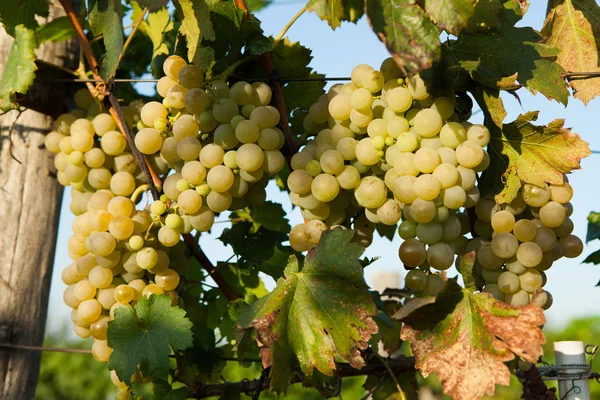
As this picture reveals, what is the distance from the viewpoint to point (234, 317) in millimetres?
1326

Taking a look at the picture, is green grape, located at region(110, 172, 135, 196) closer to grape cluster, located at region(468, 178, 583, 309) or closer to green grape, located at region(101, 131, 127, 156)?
green grape, located at region(101, 131, 127, 156)

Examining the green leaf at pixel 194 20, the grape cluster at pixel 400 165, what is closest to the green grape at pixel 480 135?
the grape cluster at pixel 400 165

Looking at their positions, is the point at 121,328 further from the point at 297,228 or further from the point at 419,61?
the point at 419,61

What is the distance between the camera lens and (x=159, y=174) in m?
1.29

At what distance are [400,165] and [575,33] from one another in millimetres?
423

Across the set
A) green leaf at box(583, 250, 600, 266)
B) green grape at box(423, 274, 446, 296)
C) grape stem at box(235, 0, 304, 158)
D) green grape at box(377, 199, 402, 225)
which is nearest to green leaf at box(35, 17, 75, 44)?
grape stem at box(235, 0, 304, 158)

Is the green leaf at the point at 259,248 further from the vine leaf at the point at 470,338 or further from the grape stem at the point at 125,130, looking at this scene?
the vine leaf at the point at 470,338

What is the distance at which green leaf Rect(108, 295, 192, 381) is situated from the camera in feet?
3.54

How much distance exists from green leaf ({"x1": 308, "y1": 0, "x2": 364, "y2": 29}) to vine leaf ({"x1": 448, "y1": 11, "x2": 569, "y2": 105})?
16cm

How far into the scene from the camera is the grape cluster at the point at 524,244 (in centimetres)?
97

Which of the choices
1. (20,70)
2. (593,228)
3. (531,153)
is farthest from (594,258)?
(20,70)

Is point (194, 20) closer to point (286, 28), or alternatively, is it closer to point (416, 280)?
point (286, 28)

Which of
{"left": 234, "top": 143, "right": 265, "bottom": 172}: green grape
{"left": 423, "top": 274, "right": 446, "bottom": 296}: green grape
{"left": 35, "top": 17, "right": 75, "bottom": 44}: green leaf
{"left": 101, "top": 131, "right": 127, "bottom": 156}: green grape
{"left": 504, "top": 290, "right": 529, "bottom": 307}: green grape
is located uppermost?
{"left": 35, "top": 17, "right": 75, "bottom": 44}: green leaf

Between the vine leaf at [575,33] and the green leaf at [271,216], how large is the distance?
0.71 metres
